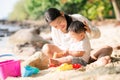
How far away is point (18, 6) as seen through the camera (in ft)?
18.5

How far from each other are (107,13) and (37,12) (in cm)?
112

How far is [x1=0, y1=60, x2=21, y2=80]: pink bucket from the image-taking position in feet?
10.3

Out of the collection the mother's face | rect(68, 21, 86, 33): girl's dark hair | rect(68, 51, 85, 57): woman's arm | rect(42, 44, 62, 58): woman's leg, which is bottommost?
rect(68, 51, 85, 57): woman's arm

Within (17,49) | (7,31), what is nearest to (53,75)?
(17,49)

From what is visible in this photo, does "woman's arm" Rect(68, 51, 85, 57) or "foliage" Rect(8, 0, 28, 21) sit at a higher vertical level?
"foliage" Rect(8, 0, 28, 21)

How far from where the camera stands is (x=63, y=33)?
11.6 ft

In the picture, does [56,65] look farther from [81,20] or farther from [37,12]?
[37,12]

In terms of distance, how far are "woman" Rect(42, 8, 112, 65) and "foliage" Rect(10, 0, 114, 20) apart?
217 centimetres

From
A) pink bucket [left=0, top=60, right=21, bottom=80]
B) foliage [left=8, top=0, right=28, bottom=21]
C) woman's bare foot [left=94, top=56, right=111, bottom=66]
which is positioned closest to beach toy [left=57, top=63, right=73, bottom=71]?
woman's bare foot [left=94, top=56, right=111, bottom=66]

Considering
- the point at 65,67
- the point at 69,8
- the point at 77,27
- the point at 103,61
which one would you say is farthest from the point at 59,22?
the point at 69,8

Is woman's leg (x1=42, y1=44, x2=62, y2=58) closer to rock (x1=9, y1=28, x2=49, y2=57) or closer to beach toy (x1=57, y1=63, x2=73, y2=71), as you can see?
beach toy (x1=57, y1=63, x2=73, y2=71)

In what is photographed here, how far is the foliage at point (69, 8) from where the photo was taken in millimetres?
5738

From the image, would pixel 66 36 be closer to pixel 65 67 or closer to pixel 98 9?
pixel 65 67

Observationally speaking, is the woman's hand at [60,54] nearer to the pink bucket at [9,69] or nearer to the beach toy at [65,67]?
the beach toy at [65,67]
